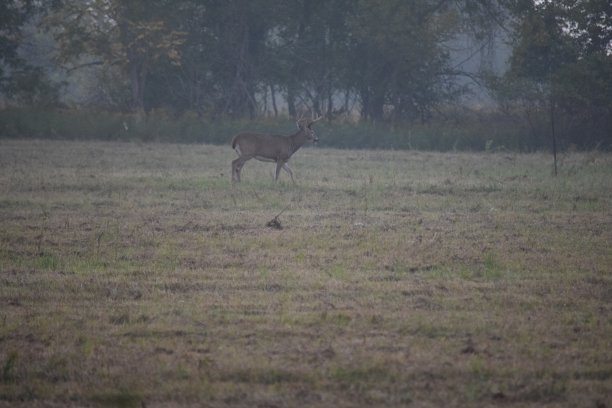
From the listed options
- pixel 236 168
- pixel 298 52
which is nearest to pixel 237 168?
pixel 236 168

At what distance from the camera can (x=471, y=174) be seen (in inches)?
774

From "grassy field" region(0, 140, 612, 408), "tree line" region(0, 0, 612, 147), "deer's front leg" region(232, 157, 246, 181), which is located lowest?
"grassy field" region(0, 140, 612, 408)

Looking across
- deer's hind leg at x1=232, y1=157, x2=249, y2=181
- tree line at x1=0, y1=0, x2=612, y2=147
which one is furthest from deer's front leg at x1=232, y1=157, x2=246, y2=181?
tree line at x1=0, y1=0, x2=612, y2=147

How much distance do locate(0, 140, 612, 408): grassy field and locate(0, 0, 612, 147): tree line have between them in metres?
18.1

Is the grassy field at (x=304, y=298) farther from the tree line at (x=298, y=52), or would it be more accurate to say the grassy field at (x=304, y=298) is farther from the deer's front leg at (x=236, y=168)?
the tree line at (x=298, y=52)

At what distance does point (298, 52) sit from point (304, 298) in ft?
106

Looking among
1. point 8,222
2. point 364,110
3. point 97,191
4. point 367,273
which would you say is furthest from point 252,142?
point 364,110

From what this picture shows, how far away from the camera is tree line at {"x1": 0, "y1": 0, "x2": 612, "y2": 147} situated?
32.6 m

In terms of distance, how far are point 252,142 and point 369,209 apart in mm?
5783

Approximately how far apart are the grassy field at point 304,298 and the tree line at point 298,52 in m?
18.1

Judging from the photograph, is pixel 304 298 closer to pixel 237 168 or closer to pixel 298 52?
pixel 237 168

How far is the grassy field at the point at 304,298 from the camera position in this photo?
212 inches

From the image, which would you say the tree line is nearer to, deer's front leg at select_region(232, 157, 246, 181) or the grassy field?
deer's front leg at select_region(232, 157, 246, 181)

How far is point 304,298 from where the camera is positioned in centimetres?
751
